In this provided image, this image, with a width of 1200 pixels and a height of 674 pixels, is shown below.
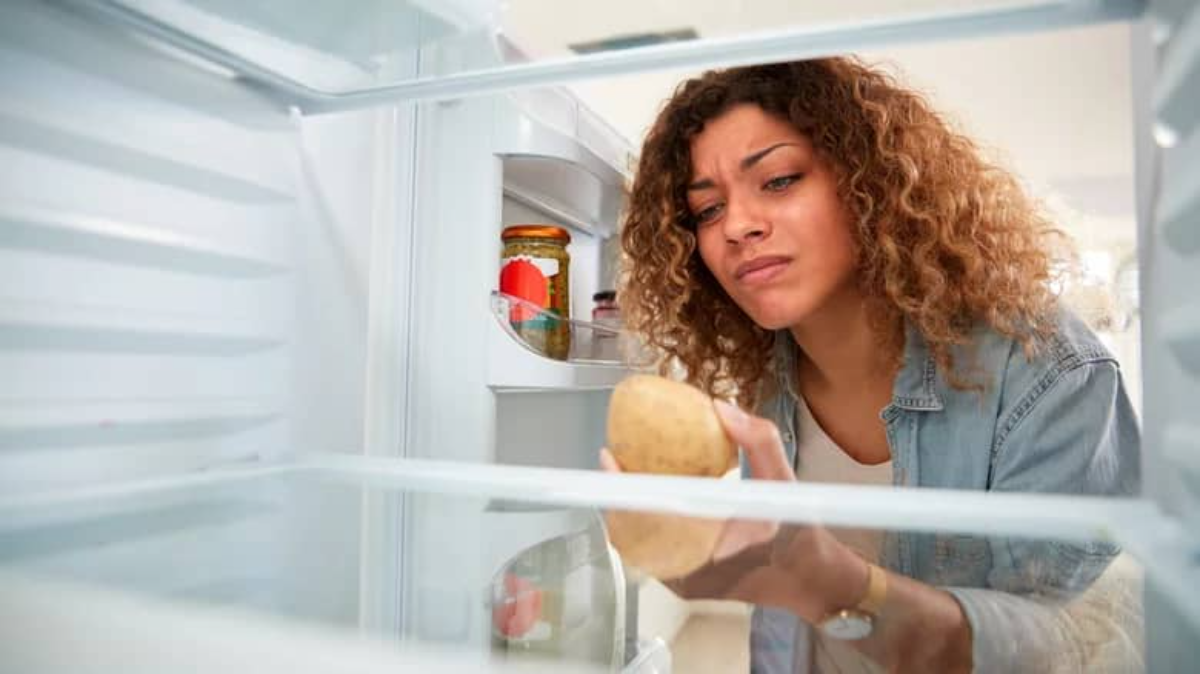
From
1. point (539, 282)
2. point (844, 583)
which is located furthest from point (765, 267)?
point (844, 583)

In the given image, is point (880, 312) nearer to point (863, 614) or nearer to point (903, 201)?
point (903, 201)

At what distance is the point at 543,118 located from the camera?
1.24 m

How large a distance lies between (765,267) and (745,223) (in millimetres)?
76

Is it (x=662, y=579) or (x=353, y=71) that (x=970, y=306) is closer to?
(x=662, y=579)

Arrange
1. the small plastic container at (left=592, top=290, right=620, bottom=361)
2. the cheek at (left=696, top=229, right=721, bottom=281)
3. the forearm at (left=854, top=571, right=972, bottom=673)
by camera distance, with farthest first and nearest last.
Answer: the small plastic container at (left=592, top=290, right=620, bottom=361) < the cheek at (left=696, top=229, right=721, bottom=281) < the forearm at (left=854, top=571, right=972, bottom=673)

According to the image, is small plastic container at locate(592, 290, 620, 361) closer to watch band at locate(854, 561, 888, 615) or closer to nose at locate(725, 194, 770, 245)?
nose at locate(725, 194, 770, 245)

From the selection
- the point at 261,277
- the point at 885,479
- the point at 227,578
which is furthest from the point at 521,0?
the point at 885,479

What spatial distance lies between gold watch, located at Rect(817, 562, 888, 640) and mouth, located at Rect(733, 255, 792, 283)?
21.1 inches

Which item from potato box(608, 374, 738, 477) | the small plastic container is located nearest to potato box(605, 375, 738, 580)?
potato box(608, 374, 738, 477)

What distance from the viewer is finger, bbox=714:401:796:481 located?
0.74 metres

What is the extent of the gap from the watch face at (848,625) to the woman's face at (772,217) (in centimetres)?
51

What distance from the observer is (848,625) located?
714mm

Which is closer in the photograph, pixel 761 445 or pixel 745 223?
pixel 761 445

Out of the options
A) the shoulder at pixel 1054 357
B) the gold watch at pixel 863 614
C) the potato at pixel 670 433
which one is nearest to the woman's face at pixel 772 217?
the shoulder at pixel 1054 357
